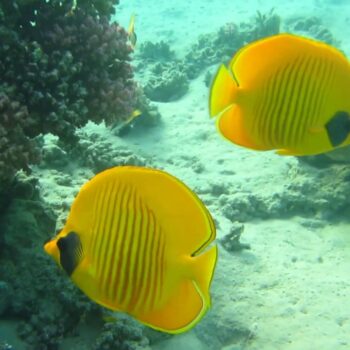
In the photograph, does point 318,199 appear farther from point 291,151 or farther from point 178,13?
point 178,13

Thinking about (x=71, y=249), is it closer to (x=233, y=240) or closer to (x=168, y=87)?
(x=233, y=240)

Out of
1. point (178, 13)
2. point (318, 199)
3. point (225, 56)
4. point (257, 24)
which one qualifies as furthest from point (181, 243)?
point (178, 13)

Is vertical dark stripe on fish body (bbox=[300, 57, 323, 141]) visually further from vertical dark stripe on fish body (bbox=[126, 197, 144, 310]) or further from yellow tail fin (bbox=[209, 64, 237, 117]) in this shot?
vertical dark stripe on fish body (bbox=[126, 197, 144, 310])

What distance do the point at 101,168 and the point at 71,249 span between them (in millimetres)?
4007

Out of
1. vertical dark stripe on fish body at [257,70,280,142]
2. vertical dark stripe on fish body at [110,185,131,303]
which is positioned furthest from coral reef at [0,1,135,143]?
vertical dark stripe on fish body at [110,185,131,303]

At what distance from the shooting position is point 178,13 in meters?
19.2

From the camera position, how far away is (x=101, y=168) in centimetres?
570

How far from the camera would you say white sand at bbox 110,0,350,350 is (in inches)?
152

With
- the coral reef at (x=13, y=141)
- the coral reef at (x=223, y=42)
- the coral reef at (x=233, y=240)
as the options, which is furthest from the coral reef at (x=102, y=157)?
the coral reef at (x=223, y=42)

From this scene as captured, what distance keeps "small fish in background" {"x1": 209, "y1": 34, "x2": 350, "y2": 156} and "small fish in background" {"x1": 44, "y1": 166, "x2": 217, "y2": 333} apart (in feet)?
3.00

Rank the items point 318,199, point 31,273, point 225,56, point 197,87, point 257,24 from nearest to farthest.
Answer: point 31,273, point 318,199, point 197,87, point 225,56, point 257,24

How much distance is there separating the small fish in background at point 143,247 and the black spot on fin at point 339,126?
1.07m

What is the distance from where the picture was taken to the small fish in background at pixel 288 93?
92.1 inches

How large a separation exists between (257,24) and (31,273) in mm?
12817
